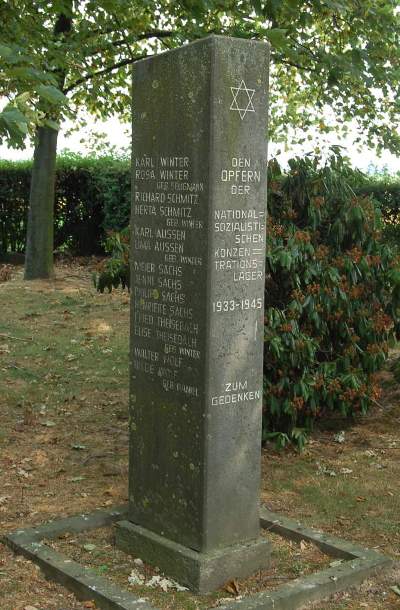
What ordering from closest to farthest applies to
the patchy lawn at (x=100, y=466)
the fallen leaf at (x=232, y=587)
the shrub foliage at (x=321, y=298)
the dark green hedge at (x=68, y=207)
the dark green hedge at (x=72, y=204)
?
the fallen leaf at (x=232, y=587) → the patchy lawn at (x=100, y=466) → the shrub foliage at (x=321, y=298) → the dark green hedge at (x=72, y=204) → the dark green hedge at (x=68, y=207)

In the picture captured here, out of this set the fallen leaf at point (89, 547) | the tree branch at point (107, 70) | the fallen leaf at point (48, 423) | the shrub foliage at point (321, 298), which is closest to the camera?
the fallen leaf at point (89, 547)

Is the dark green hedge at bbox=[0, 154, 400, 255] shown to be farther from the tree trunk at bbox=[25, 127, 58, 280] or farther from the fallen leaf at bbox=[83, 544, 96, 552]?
the fallen leaf at bbox=[83, 544, 96, 552]

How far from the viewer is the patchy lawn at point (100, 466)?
4.49 meters

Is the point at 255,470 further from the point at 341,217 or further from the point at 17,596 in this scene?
the point at 341,217

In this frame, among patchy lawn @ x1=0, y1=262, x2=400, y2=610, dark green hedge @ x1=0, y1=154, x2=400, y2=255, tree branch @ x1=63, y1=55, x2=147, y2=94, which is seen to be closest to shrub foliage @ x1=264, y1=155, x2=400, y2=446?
patchy lawn @ x1=0, y1=262, x2=400, y2=610

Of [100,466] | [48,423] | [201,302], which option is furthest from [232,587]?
[48,423]

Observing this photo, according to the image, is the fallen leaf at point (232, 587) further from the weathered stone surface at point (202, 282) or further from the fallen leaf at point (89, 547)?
the fallen leaf at point (89, 547)

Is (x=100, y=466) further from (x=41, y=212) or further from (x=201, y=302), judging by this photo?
(x=41, y=212)

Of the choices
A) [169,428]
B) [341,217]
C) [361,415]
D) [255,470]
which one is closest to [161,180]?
[169,428]

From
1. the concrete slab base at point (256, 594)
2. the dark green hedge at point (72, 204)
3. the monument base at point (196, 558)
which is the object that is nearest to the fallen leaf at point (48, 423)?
the concrete slab base at point (256, 594)

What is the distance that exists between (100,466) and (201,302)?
2.46 meters

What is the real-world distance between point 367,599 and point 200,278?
1804mm

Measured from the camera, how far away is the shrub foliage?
630 centimetres

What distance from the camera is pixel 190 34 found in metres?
10.2
